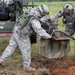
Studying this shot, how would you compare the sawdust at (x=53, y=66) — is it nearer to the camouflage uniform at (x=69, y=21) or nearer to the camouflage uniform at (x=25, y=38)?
the camouflage uniform at (x=25, y=38)

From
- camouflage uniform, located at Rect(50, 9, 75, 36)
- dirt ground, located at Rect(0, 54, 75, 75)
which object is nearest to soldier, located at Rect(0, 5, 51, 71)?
dirt ground, located at Rect(0, 54, 75, 75)

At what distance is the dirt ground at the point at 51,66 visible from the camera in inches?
340

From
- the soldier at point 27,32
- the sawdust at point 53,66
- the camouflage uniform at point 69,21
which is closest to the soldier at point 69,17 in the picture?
the camouflage uniform at point 69,21

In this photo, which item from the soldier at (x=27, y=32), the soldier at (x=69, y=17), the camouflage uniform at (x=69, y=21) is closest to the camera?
the soldier at (x=27, y=32)

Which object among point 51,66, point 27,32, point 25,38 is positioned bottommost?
Result: point 51,66

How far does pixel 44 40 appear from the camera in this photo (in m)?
8.96

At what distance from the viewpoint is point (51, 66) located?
30.2 ft

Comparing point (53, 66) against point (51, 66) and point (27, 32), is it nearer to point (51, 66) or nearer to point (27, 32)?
point (51, 66)

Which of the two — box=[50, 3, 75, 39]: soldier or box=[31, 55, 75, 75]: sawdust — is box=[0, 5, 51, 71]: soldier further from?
box=[50, 3, 75, 39]: soldier

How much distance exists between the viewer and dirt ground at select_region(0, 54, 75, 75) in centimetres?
862

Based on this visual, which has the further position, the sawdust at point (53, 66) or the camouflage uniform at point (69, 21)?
the camouflage uniform at point (69, 21)

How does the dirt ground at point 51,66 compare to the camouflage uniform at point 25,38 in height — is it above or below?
below

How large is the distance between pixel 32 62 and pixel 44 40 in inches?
35.3

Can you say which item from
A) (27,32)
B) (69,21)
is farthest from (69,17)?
(27,32)
